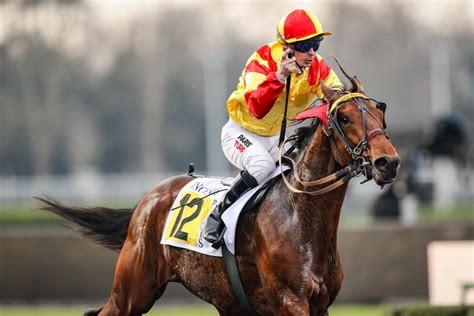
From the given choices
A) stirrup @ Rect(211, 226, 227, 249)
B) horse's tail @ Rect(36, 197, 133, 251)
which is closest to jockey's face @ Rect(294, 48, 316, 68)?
stirrup @ Rect(211, 226, 227, 249)

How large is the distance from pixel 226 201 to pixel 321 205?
728 millimetres

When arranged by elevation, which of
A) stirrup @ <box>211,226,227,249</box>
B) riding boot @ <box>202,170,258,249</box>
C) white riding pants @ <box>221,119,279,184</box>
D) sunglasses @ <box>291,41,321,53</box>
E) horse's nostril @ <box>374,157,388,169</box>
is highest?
sunglasses @ <box>291,41,321,53</box>

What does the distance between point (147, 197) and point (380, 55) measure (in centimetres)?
4480

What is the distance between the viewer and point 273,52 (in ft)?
21.6

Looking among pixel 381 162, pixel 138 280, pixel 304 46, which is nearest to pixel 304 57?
pixel 304 46

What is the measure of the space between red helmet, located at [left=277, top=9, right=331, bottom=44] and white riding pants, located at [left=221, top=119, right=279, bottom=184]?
0.74 metres

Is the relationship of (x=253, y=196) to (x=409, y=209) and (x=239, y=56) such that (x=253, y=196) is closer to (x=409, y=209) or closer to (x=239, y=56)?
(x=409, y=209)

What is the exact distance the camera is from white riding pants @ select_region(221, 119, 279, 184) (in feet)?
21.6

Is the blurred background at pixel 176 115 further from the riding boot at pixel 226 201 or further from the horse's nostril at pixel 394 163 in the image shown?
the horse's nostril at pixel 394 163

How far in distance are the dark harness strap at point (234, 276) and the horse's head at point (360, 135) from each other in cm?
101

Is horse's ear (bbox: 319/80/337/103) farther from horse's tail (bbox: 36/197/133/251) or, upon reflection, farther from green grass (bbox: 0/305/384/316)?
green grass (bbox: 0/305/384/316)

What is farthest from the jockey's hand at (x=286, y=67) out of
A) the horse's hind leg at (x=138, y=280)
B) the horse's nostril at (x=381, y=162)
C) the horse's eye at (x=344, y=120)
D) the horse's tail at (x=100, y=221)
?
the horse's tail at (x=100, y=221)

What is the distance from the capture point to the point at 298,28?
627cm

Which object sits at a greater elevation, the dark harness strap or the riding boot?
the riding boot
